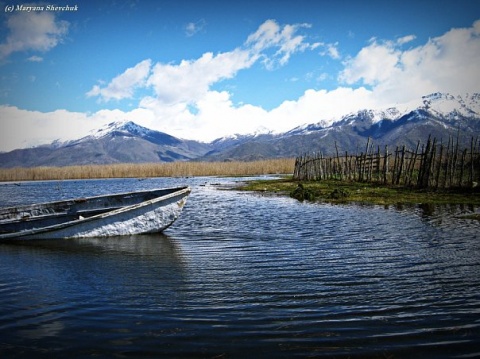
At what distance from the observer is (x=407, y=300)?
5914 mm

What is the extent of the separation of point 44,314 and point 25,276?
2.72 meters

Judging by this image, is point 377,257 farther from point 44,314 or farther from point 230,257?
point 44,314

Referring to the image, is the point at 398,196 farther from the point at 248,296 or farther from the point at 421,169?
the point at 248,296

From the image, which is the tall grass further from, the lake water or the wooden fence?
the lake water

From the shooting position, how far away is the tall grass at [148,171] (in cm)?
6512

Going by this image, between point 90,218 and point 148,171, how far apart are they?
184 feet

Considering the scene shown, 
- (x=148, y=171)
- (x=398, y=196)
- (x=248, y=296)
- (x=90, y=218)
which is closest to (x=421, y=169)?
(x=398, y=196)

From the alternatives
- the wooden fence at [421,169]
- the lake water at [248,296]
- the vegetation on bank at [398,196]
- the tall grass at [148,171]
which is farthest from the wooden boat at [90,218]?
the tall grass at [148,171]

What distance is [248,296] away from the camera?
6.26m

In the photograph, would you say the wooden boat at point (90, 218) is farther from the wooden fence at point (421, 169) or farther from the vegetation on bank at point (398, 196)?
the wooden fence at point (421, 169)

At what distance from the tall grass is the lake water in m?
55.7

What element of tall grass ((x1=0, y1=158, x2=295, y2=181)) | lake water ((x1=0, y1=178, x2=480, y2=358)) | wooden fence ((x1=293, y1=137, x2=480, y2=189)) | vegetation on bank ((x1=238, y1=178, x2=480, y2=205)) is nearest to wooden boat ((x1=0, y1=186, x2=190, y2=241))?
lake water ((x1=0, y1=178, x2=480, y2=358))

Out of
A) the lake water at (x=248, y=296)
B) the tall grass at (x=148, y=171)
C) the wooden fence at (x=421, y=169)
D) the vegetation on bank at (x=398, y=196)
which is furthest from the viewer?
the tall grass at (x=148, y=171)

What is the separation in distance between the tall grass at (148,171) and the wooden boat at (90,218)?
2054 inches
